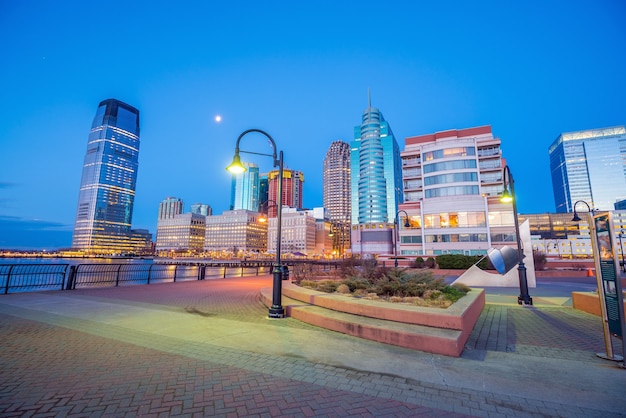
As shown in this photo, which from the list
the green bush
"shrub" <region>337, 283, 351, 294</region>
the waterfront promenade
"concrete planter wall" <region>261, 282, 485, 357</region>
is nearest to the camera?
the waterfront promenade

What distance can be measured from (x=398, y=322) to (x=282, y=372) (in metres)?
3.62

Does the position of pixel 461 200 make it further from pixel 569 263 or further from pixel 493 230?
pixel 569 263

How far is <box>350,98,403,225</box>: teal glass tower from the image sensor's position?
171m

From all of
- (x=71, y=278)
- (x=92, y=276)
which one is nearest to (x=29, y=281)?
(x=92, y=276)

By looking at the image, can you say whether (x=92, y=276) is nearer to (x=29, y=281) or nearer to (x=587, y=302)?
(x=29, y=281)

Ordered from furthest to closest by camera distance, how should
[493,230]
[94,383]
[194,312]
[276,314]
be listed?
[493,230] < [194,312] < [276,314] < [94,383]

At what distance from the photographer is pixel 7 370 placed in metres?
4.89

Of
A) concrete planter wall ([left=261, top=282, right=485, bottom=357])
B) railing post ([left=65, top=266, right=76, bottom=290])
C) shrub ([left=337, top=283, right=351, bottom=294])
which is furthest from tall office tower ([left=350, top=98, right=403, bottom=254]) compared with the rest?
concrete planter wall ([left=261, top=282, right=485, bottom=357])

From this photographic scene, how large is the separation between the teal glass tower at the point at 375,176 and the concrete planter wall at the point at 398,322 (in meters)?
165

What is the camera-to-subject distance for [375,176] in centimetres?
17238

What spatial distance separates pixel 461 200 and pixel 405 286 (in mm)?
56231

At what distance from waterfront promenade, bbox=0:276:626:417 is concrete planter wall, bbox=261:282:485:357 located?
25cm

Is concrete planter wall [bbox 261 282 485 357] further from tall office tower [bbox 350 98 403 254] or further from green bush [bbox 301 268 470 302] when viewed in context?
tall office tower [bbox 350 98 403 254]

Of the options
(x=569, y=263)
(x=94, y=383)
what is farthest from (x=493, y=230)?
(x=94, y=383)
